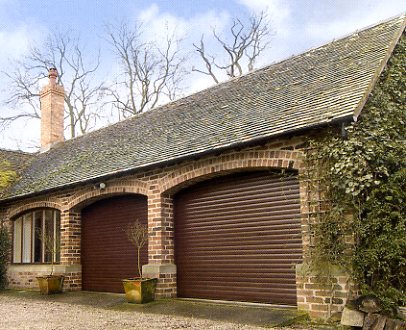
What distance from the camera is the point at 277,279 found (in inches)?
320

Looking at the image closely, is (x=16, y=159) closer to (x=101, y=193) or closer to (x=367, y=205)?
(x=101, y=193)

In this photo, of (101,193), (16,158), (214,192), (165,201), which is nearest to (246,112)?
(214,192)

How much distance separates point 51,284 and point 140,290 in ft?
12.4

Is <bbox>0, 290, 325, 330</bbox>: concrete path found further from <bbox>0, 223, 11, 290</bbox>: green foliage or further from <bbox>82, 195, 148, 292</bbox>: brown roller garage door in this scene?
<bbox>0, 223, 11, 290</bbox>: green foliage

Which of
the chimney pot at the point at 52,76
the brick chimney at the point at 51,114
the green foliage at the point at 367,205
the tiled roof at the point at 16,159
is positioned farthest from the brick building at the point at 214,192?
the chimney pot at the point at 52,76

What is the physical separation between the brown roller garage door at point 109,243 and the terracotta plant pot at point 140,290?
3.74ft

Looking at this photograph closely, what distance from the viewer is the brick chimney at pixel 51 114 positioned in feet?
59.2

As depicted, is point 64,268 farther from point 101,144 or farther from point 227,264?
point 227,264

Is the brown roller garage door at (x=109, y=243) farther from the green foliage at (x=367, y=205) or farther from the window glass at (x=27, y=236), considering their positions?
the green foliage at (x=367, y=205)

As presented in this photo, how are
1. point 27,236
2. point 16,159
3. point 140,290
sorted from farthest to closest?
point 16,159 < point 27,236 < point 140,290

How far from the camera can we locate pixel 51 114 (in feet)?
59.2

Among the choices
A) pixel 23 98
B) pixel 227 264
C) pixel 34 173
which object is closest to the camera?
pixel 227 264

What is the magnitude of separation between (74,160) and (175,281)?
5.90 meters

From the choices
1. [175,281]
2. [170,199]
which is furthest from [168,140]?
[175,281]
